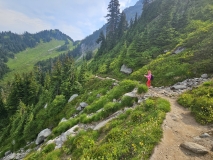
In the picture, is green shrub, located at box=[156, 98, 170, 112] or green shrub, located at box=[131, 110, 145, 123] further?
green shrub, located at box=[156, 98, 170, 112]

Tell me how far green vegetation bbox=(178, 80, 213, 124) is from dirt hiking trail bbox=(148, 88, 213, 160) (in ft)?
1.58

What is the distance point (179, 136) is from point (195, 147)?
131 cm

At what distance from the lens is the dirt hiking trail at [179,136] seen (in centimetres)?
784

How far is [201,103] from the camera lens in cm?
1184

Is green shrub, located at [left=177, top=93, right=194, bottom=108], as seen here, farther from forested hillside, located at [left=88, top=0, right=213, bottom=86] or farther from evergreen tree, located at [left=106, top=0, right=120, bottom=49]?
evergreen tree, located at [left=106, top=0, right=120, bottom=49]

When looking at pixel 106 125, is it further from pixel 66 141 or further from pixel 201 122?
pixel 201 122

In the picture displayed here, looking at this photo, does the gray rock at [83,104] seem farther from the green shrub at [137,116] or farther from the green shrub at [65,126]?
the green shrub at [137,116]

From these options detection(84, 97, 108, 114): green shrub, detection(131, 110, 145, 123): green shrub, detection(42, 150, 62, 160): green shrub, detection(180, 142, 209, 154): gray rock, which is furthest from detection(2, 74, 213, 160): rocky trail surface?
detection(84, 97, 108, 114): green shrub

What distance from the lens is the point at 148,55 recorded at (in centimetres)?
3453

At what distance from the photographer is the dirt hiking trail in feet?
25.7

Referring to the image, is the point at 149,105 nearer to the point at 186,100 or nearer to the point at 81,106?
the point at 186,100

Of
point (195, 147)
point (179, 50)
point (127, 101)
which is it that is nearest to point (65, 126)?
point (127, 101)

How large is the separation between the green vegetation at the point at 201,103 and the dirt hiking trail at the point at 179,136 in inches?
18.9

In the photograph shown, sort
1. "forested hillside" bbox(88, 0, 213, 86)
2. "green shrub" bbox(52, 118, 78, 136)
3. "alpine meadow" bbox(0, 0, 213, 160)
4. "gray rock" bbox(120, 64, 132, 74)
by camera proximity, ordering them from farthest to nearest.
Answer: "gray rock" bbox(120, 64, 132, 74)
"forested hillside" bbox(88, 0, 213, 86)
"green shrub" bbox(52, 118, 78, 136)
"alpine meadow" bbox(0, 0, 213, 160)
